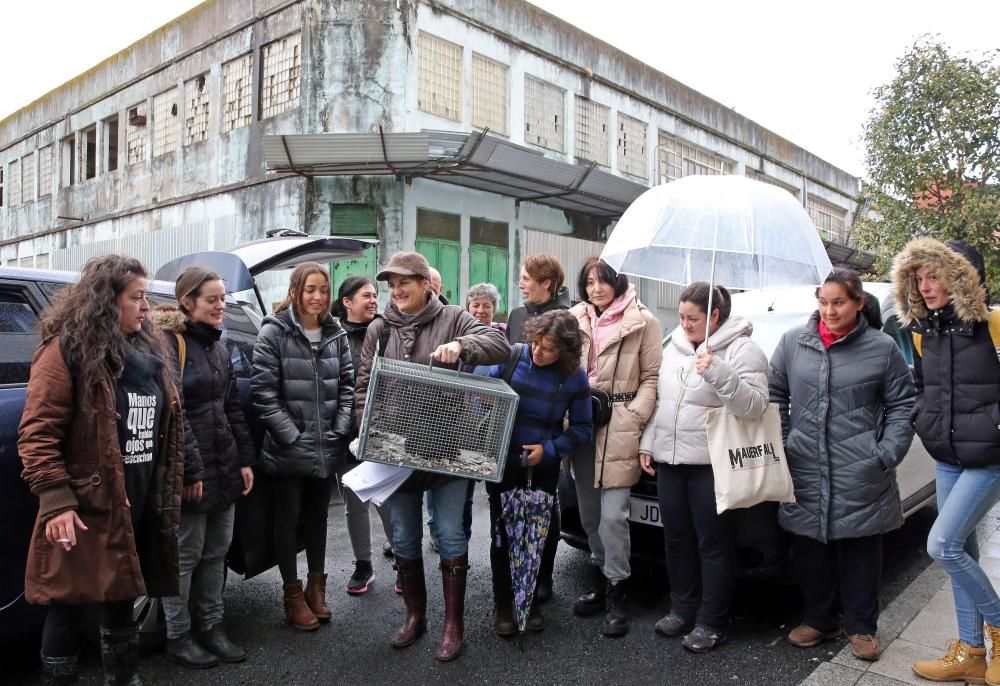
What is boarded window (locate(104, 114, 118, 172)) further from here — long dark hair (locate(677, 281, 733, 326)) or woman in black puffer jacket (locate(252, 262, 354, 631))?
long dark hair (locate(677, 281, 733, 326))

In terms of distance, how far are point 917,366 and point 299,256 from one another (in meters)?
4.44

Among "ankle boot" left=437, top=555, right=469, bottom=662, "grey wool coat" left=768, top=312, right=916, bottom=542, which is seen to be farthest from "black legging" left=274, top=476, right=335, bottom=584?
"grey wool coat" left=768, top=312, right=916, bottom=542

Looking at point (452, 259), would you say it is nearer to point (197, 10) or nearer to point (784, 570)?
point (197, 10)

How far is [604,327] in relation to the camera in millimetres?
4250

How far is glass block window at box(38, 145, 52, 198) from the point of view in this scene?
21998 mm

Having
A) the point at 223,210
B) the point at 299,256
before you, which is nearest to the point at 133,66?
the point at 223,210

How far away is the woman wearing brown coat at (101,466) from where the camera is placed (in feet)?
9.00

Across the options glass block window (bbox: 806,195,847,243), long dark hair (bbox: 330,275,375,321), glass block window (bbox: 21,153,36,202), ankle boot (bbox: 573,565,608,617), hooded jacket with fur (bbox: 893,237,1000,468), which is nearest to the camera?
hooded jacket with fur (bbox: 893,237,1000,468)

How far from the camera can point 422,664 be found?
3.59 metres

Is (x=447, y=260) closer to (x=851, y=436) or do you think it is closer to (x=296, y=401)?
(x=296, y=401)

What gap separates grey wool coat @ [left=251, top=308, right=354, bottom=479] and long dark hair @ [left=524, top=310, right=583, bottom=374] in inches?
43.2

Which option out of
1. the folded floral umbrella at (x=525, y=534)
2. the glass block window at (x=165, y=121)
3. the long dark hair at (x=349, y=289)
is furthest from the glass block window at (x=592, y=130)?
the folded floral umbrella at (x=525, y=534)

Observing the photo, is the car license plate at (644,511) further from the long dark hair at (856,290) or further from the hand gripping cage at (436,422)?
the long dark hair at (856,290)

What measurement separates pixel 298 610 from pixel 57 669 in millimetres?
1267
